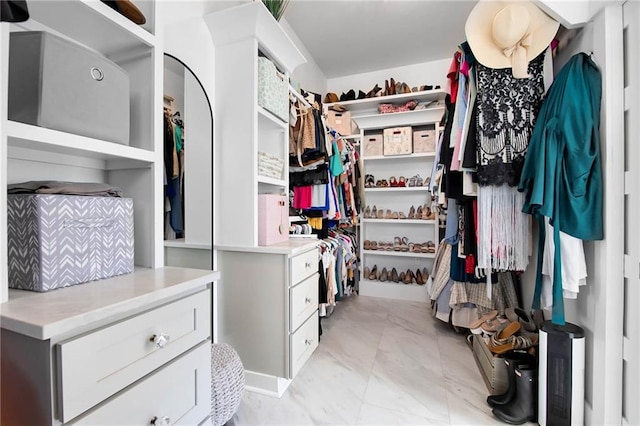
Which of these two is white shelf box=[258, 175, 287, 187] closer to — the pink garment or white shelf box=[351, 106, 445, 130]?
the pink garment

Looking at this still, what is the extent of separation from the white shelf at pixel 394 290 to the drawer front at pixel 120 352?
2855mm

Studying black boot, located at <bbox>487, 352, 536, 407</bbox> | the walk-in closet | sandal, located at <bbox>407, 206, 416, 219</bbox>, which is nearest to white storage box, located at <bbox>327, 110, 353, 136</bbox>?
the walk-in closet

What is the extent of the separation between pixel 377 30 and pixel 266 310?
2.77 metres

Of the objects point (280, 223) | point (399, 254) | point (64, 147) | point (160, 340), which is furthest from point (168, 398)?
Result: point (399, 254)

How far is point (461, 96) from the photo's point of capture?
1.62 metres

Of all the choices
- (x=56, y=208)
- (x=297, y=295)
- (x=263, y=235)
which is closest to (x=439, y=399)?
(x=297, y=295)

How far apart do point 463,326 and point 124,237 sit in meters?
2.43

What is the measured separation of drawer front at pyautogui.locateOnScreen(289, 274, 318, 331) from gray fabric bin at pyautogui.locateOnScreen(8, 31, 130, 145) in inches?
45.4

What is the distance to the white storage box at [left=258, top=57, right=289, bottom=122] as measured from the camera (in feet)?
5.40

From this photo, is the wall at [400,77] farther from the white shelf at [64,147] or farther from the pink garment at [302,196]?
the white shelf at [64,147]

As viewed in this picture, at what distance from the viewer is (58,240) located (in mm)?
676

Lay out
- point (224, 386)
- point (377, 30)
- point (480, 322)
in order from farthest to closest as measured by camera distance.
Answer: point (377, 30), point (480, 322), point (224, 386)

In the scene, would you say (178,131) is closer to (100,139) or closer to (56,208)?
(100,139)

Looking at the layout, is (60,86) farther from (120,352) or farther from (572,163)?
(572,163)
